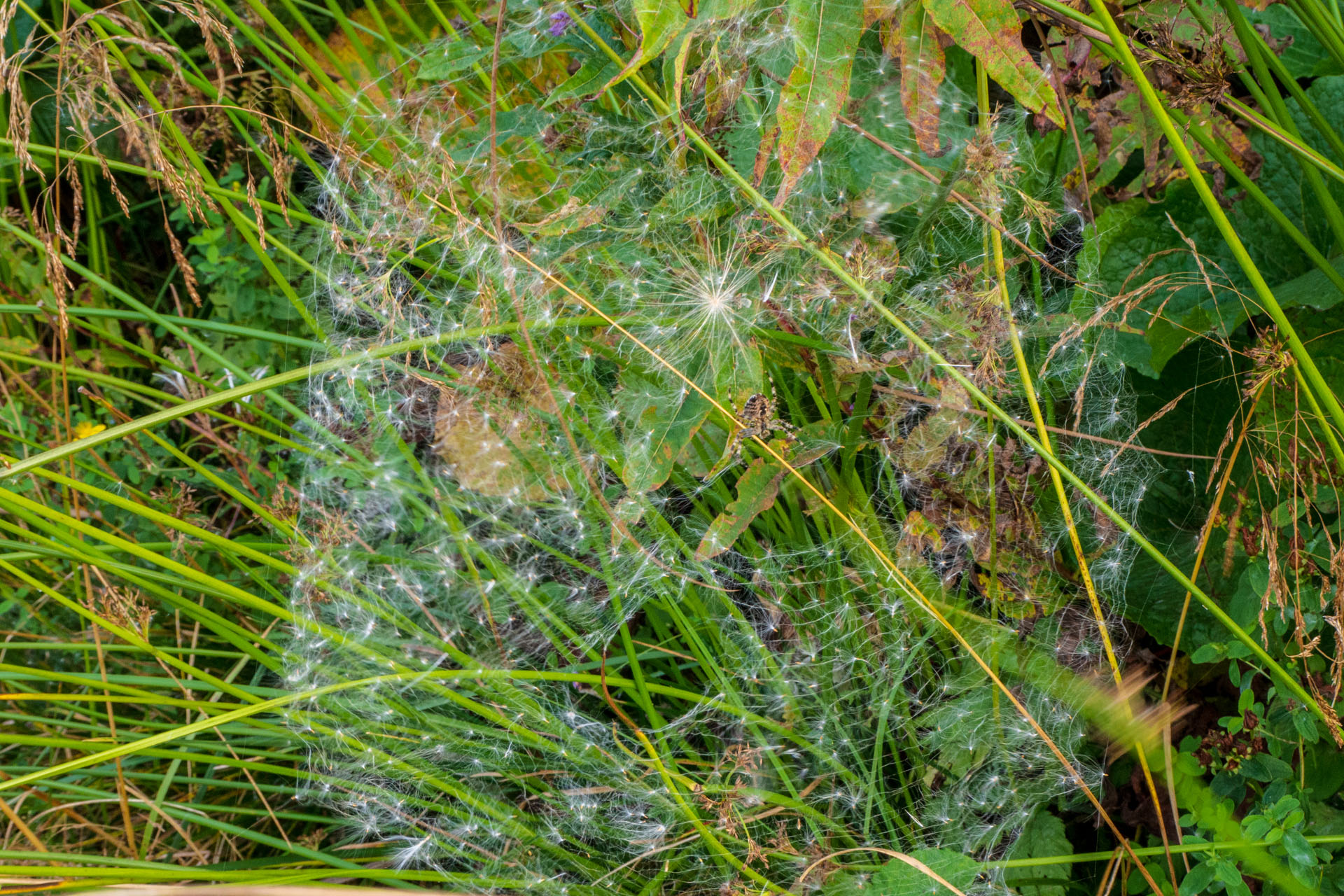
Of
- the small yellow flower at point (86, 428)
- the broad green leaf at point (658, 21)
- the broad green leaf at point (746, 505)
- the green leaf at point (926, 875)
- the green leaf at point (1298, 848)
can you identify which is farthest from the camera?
the small yellow flower at point (86, 428)

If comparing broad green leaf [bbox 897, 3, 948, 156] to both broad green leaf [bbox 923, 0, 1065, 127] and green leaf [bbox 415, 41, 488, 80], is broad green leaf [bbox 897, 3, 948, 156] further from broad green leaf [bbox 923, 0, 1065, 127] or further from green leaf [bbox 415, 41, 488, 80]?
green leaf [bbox 415, 41, 488, 80]

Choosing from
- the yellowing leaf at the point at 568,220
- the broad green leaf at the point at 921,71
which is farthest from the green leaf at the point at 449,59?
the broad green leaf at the point at 921,71

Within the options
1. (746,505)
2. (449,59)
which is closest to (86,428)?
(449,59)

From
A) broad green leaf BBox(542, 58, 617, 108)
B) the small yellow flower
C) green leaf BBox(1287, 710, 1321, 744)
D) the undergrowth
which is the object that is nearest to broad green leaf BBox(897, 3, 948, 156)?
the undergrowth

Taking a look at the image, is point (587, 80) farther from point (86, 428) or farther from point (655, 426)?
point (86, 428)

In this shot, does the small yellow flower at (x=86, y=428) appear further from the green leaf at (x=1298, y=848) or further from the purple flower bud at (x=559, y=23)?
the green leaf at (x=1298, y=848)

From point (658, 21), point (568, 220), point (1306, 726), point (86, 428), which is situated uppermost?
point (658, 21)
